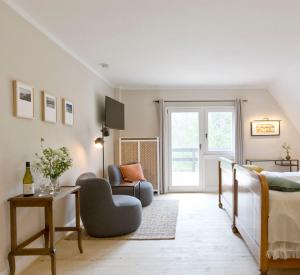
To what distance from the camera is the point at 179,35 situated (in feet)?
10.9

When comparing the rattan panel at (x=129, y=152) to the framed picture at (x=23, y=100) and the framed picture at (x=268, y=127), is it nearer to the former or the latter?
the framed picture at (x=268, y=127)

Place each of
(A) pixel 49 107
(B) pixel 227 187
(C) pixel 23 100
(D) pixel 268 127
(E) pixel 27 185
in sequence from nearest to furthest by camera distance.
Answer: (E) pixel 27 185, (C) pixel 23 100, (A) pixel 49 107, (B) pixel 227 187, (D) pixel 268 127

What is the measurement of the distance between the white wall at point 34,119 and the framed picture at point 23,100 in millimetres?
54

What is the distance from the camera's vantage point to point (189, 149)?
6590 millimetres

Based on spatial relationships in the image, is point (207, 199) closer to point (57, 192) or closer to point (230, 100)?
point (230, 100)

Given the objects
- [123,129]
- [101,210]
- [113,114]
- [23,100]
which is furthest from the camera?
[123,129]

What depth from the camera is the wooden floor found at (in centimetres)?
272

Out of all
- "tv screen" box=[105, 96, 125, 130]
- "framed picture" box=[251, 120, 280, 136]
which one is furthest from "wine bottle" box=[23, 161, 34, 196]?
"framed picture" box=[251, 120, 280, 136]

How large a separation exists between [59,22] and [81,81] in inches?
56.2

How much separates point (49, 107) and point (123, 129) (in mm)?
2988

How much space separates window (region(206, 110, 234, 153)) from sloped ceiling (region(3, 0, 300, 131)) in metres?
1.26

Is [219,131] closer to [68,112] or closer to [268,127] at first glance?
[268,127]

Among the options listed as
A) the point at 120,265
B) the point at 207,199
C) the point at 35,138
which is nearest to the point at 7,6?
the point at 35,138

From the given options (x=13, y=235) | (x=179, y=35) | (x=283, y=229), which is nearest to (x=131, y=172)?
(x=179, y=35)
